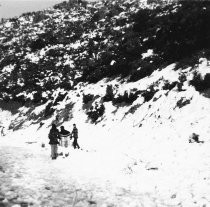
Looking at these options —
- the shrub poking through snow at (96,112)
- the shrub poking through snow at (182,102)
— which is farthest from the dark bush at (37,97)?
the shrub poking through snow at (182,102)

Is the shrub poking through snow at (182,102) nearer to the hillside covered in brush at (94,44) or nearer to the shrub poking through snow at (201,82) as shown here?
the shrub poking through snow at (201,82)

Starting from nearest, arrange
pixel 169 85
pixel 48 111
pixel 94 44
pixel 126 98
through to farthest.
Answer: pixel 169 85
pixel 126 98
pixel 48 111
pixel 94 44

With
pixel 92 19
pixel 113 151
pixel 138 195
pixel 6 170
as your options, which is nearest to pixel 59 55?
pixel 92 19

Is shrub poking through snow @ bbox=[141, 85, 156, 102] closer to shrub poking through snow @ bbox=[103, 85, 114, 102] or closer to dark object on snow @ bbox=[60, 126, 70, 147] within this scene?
shrub poking through snow @ bbox=[103, 85, 114, 102]

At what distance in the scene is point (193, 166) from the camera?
466 inches

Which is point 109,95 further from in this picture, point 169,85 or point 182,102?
point 182,102

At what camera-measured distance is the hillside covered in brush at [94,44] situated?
2642cm

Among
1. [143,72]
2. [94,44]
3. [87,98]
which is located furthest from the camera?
[94,44]

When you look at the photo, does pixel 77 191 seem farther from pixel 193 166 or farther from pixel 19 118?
pixel 19 118

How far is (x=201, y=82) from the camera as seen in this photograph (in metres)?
19.0

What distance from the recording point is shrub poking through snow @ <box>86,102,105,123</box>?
2551 centimetres

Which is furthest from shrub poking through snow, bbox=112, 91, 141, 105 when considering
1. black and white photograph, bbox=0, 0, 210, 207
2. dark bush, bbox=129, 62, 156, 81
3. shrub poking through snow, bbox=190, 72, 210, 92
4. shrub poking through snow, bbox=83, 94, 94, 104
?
shrub poking through snow, bbox=190, 72, 210, 92

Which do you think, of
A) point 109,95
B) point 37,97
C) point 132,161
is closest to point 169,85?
point 109,95

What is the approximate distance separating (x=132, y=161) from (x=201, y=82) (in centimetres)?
734
